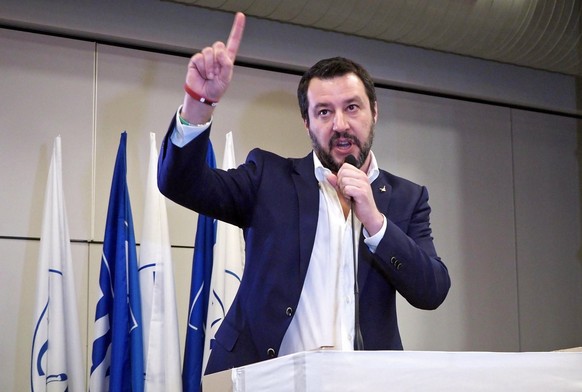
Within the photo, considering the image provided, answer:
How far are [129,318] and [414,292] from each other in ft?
7.89

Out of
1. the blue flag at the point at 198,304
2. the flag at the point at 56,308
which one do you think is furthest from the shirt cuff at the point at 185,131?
the flag at the point at 56,308

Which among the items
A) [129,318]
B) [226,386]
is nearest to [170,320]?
[129,318]

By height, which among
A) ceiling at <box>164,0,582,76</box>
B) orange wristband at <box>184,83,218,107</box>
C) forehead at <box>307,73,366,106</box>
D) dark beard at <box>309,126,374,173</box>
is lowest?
dark beard at <box>309,126,374,173</box>

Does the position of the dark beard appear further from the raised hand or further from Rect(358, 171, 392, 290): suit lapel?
the raised hand

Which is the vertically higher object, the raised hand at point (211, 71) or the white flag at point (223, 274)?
the raised hand at point (211, 71)

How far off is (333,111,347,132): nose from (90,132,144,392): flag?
209 cm

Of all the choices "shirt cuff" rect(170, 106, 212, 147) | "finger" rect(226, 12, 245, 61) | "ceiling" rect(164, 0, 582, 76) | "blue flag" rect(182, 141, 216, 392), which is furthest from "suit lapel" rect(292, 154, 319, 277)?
"ceiling" rect(164, 0, 582, 76)

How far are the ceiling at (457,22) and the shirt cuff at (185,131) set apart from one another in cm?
277

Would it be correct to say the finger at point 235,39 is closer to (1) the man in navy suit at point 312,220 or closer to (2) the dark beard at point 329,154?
(1) the man in navy suit at point 312,220

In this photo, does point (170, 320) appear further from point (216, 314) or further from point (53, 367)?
point (53, 367)

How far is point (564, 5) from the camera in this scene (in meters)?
5.69

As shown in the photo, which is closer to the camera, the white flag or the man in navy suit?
the man in navy suit

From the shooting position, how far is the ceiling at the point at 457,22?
5129mm

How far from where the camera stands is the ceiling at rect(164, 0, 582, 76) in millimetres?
5129
